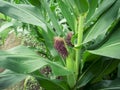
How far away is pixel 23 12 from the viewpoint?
41.9 inches

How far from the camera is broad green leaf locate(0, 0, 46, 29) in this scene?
1.01m

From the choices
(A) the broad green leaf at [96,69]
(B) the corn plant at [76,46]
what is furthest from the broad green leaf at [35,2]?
(A) the broad green leaf at [96,69]

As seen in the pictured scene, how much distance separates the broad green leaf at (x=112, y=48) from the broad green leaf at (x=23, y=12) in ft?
0.79

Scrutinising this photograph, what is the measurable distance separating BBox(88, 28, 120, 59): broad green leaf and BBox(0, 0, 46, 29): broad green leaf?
0.79ft

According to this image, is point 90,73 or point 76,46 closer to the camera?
point 76,46

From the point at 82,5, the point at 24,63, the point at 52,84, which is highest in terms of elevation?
the point at 82,5

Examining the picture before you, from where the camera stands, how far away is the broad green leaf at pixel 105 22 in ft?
3.23

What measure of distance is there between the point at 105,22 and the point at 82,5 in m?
0.12

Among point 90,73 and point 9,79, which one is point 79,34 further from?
point 9,79

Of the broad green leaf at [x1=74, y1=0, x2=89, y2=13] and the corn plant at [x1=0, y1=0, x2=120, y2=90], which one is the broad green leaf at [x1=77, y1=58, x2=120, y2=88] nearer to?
the corn plant at [x1=0, y1=0, x2=120, y2=90]

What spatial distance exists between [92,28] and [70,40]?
0.09 meters

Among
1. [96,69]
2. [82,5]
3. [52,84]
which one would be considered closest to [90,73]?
[96,69]

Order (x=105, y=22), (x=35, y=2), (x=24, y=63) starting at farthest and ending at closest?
(x=35, y=2) → (x=105, y=22) → (x=24, y=63)

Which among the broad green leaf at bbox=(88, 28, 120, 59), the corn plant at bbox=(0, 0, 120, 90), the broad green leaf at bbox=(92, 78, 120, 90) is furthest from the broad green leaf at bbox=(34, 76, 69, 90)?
the broad green leaf at bbox=(88, 28, 120, 59)
